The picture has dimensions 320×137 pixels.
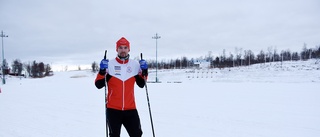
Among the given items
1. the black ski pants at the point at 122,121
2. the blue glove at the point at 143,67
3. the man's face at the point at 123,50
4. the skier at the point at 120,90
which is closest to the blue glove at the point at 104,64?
the skier at the point at 120,90

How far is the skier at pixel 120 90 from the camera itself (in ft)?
10.4

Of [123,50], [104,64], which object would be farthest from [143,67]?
[104,64]

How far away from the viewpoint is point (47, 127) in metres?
6.07

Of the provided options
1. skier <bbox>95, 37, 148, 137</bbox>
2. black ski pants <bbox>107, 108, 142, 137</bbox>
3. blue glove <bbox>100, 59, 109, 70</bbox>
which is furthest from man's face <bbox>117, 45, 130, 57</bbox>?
black ski pants <bbox>107, 108, 142, 137</bbox>

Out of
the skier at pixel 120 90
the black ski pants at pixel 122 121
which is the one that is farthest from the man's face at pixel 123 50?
the black ski pants at pixel 122 121

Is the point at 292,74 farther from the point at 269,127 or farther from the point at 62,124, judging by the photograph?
the point at 62,124

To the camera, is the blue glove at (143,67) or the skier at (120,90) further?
the blue glove at (143,67)

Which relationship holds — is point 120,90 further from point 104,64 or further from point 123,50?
point 123,50

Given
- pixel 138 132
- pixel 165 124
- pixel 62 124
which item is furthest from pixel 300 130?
pixel 62 124

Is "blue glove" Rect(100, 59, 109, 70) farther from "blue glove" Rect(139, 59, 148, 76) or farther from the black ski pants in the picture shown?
the black ski pants

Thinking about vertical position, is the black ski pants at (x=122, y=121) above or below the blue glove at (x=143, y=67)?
below

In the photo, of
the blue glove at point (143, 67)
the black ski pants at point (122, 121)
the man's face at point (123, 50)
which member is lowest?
the black ski pants at point (122, 121)

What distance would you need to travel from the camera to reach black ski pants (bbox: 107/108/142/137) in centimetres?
317

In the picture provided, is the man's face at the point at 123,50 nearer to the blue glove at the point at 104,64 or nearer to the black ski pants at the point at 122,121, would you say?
the blue glove at the point at 104,64
